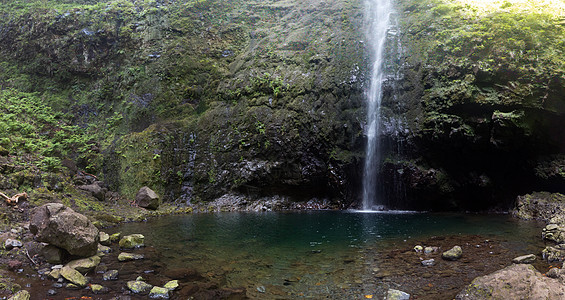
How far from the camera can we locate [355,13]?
804 inches

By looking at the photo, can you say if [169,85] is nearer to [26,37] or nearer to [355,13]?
[26,37]

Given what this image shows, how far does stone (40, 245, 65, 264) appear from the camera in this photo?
5543 millimetres

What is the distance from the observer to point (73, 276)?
16.2ft

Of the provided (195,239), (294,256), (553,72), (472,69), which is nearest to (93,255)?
(195,239)

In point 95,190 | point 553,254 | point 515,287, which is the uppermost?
point 515,287

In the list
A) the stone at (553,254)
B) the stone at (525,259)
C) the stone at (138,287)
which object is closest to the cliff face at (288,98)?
the stone at (553,254)

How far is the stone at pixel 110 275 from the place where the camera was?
5.18 m

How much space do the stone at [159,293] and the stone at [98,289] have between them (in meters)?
0.74

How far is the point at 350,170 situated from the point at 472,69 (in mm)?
6929

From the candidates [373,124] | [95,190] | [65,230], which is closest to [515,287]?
[65,230]

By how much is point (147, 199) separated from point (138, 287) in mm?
9398

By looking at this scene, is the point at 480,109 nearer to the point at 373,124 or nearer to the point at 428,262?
the point at 373,124

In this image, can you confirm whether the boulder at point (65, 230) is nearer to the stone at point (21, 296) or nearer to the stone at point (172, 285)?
the stone at point (21, 296)

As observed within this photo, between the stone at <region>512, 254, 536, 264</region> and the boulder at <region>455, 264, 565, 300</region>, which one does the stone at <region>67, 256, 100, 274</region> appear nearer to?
the boulder at <region>455, 264, 565, 300</region>
